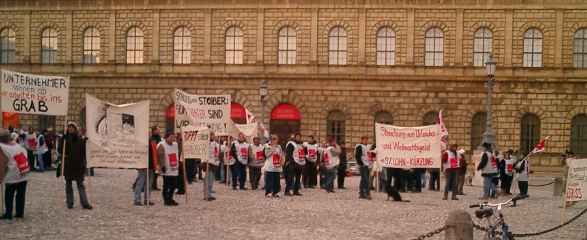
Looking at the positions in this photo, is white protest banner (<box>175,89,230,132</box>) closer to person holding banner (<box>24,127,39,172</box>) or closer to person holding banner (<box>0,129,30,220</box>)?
person holding banner (<box>0,129,30,220</box>)

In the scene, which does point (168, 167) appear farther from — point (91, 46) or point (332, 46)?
point (91, 46)

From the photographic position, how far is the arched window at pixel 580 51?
4594cm

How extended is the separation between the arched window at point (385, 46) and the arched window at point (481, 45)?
15.4 feet

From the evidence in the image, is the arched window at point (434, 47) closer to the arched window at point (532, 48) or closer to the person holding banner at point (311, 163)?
the arched window at point (532, 48)

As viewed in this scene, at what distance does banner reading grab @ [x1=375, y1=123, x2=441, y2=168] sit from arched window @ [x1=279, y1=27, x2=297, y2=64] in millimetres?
22987

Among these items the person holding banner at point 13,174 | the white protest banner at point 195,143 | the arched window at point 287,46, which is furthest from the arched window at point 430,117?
the person holding banner at point 13,174

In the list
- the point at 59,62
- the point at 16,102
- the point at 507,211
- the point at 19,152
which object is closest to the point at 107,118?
the point at 16,102

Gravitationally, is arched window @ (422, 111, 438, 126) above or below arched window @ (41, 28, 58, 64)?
below

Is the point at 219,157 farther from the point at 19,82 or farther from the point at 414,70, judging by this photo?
the point at 414,70

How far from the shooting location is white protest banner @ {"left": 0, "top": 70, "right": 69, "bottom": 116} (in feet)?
64.1

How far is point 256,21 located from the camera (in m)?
47.2

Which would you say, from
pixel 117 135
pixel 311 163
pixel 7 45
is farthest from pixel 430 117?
pixel 117 135

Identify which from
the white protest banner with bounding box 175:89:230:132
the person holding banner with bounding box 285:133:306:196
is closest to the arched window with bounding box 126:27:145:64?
the white protest banner with bounding box 175:89:230:132

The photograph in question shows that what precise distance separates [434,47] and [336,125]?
726cm
